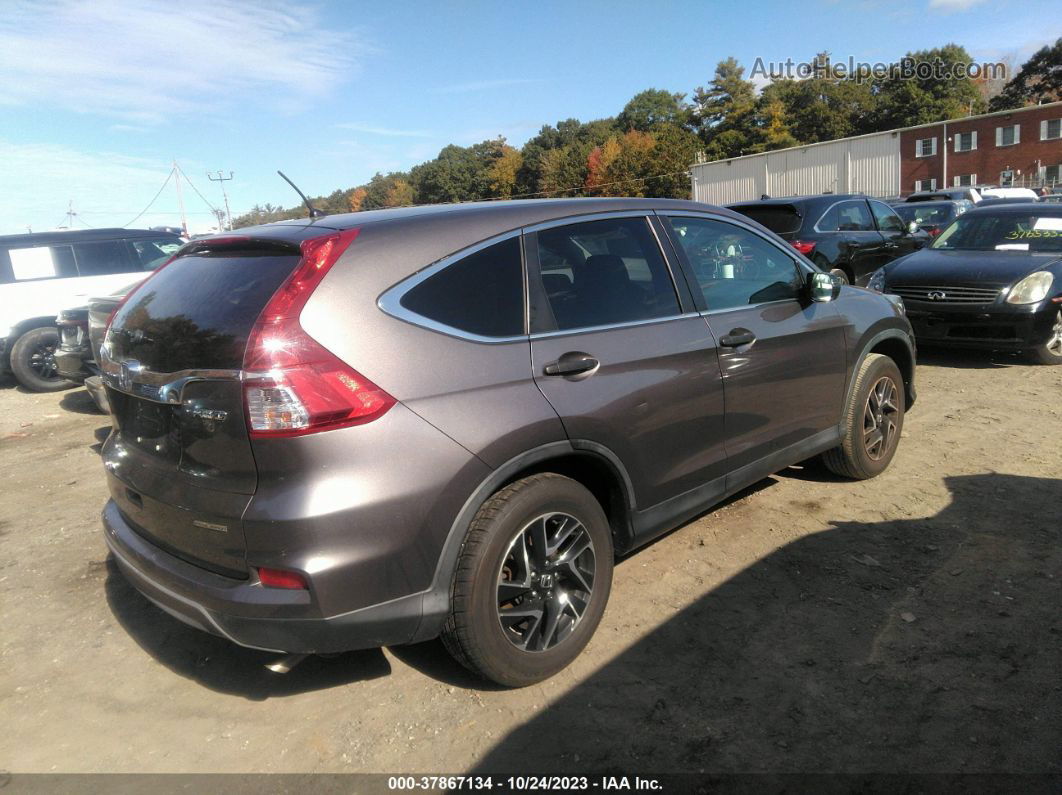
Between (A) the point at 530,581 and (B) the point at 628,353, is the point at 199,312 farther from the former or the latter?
(B) the point at 628,353

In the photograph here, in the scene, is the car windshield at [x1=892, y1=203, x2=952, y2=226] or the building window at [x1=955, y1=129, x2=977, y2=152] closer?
the car windshield at [x1=892, y1=203, x2=952, y2=226]

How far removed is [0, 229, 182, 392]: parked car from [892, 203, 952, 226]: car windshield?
617 inches

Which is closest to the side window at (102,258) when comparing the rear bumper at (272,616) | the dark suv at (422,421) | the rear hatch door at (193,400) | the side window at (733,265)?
the dark suv at (422,421)

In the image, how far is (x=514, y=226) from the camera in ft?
9.81

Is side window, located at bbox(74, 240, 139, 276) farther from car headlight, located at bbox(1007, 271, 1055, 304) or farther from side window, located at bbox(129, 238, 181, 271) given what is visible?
car headlight, located at bbox(1007, 271, 1055, 304)

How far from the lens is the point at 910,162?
52844 millimetres

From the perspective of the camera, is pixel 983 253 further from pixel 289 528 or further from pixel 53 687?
pixel 53 687

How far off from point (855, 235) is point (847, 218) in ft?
0.88

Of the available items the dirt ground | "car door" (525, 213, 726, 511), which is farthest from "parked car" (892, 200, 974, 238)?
"car door" (525, 213, 726, 511)

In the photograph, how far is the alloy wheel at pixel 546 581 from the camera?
9.18 feet

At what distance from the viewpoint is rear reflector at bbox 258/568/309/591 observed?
7.67ft

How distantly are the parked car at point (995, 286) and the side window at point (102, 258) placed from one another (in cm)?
963

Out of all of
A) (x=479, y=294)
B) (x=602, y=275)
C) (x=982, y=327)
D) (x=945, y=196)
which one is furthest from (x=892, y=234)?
(x=945, y=196)

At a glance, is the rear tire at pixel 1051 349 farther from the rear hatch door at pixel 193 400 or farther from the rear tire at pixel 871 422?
the rear hatch door at pixel 193 400
